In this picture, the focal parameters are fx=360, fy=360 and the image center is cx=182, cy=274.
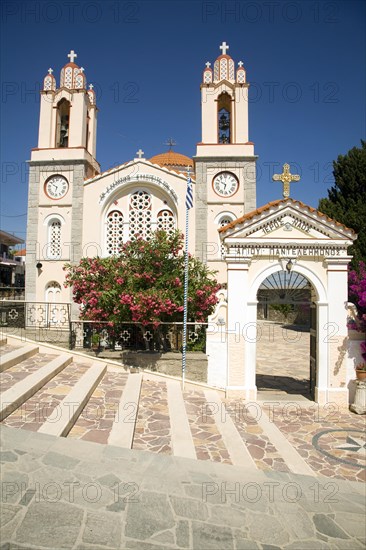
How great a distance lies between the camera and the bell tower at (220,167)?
15.9 m

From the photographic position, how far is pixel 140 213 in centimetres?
1677

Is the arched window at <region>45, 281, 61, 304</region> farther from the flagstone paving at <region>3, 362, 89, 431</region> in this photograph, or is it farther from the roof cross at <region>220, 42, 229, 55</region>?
the roof cross at <region>220, 42, 229, 55</region>

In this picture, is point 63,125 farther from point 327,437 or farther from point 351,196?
point 327,437

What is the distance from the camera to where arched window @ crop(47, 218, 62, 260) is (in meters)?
16.9

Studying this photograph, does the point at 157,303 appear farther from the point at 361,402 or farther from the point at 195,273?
the point at 361,402

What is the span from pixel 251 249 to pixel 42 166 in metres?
12.8

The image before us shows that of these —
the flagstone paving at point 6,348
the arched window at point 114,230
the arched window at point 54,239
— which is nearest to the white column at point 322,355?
the flagstone paving at point 6,348

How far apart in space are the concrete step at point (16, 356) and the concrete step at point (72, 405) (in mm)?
1652

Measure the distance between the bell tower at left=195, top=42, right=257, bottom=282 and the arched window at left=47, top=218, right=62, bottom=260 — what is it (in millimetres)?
6597

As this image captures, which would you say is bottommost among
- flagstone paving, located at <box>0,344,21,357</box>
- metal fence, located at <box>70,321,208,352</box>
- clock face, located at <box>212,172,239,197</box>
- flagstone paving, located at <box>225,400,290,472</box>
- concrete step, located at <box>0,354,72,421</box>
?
flagstone paving, located at <box>225,400,290,472</box>

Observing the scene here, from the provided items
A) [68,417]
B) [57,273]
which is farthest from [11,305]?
[68,417]

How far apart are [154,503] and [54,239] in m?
14.7

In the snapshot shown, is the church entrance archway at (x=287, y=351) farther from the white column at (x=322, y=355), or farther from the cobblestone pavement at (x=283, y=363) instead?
the white column at (x=322, y=355)

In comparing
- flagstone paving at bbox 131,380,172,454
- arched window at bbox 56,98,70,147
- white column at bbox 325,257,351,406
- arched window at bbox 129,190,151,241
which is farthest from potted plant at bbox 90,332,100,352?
arched window at bbox 56,98,70,147
